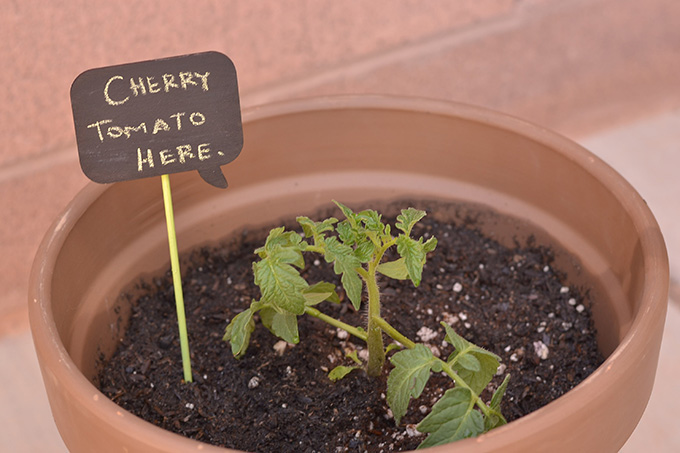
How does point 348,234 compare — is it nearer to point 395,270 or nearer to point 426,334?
point 395,270

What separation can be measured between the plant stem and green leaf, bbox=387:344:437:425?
0.08 m

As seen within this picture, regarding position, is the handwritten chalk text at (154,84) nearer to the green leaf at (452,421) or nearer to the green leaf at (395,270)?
the green leaf at (395,270)

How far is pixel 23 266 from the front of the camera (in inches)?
59.0

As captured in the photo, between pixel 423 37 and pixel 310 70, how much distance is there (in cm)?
26

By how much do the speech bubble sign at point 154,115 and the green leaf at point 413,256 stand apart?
22 cm

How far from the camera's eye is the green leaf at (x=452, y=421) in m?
0.71

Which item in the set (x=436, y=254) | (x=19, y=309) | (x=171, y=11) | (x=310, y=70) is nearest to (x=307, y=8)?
(x=310, y=70)

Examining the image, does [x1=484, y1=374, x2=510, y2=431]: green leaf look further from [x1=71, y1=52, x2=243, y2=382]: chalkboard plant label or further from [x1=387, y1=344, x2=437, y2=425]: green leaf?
[x1=71, y1=52, x2=243, y2=382]: chalkboard plant label

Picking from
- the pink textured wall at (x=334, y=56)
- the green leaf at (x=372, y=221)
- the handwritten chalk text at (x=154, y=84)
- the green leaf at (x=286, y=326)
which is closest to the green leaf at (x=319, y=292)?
the green leaf at (x=286, y=326)

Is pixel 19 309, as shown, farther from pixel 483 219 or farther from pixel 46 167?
pixel 483 219

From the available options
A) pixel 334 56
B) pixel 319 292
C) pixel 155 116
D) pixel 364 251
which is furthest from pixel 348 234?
pixel 334 56

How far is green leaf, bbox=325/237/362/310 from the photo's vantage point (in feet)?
2.50

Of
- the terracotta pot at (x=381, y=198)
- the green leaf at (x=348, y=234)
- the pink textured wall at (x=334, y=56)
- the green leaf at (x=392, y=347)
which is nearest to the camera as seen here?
the terracotta pot at (x=381, y=198)

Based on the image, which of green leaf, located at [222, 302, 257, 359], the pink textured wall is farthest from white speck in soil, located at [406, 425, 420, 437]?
the pink textured wall
